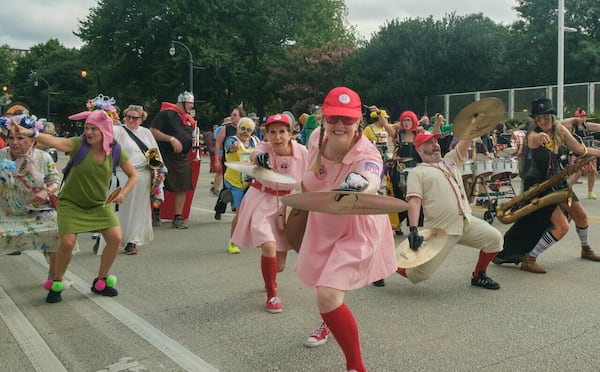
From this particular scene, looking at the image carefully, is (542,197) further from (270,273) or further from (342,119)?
(342,119)

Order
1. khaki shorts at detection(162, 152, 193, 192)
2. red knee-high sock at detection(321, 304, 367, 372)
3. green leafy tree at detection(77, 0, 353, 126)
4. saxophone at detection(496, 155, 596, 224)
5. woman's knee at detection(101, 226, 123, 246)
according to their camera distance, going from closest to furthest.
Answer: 1. red knee-high sock at detection(321, 304, 367, 372)
2. woman's knee at detection(101, 226, 123, 246)
3. saxophone at detection(496, 155, 596, 224)
4. khaki shorts at detection(162, 152, 193, 192)
5. green leafy tree at detection(77, 0, 353, 126)

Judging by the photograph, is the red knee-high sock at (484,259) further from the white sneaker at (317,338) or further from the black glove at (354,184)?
the black glove at (354,184)

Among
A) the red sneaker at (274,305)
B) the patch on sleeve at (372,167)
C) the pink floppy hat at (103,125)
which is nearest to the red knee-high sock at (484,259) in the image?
the red sneaker at (274,305)

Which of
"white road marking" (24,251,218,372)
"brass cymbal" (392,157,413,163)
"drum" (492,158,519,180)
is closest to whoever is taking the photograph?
"white road marking" (24,251,218,372)

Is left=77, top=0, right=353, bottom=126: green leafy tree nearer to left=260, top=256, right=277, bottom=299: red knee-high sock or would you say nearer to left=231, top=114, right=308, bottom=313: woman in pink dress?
left=231, top=114, right=308, bottom=313: woman in pink dress

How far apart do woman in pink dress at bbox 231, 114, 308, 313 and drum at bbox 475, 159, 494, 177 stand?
18.0 feet

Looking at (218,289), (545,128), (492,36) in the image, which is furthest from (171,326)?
(492,36)

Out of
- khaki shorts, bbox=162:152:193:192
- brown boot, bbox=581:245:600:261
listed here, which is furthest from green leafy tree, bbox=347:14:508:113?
brown boot, bbox=581:245:600:261

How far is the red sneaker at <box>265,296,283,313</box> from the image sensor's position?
192 inches

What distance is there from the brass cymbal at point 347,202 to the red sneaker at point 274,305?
6.88 feet

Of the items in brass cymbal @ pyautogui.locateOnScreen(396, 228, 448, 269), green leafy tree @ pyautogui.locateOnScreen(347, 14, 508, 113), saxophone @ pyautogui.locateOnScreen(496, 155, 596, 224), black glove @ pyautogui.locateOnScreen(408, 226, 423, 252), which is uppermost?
green leafy tree @ pyautogui.locateOnScreen(347, 14, 508, 113)

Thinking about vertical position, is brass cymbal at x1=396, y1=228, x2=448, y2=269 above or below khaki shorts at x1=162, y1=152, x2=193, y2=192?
below

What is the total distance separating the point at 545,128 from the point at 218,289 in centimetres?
378

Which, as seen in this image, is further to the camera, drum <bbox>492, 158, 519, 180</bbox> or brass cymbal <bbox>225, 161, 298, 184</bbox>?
drum <bbox>492, 158, 519, 180</bbox>
